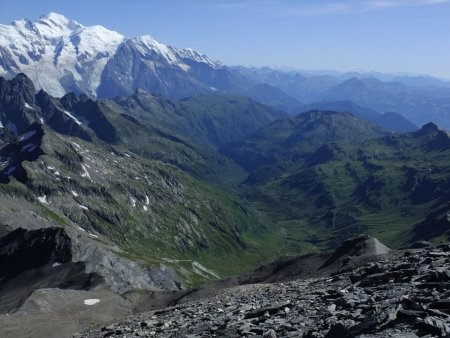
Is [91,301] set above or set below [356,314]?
below

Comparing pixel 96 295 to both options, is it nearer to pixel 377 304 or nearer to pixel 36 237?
pixel 36 237

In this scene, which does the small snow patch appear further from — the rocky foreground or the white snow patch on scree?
the rocky foreground

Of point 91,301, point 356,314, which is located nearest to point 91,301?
point 91,301

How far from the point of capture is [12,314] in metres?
105

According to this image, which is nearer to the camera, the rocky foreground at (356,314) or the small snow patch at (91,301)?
the rocky foreground at (356,314)

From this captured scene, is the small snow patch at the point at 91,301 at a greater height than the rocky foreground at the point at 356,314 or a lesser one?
lesser

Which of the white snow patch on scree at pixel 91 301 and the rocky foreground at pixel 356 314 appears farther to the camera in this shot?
the white snow patch on scree at pixel 91 301

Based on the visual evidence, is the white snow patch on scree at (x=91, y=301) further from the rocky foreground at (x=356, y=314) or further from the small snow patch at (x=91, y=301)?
the rocky foreground at (x=356, y=314)

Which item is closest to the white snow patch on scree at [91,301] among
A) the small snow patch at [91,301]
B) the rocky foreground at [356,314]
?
the small snow patch at [91,301]

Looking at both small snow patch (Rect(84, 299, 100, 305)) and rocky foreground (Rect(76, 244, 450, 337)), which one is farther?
small snow patch (Rect(84, 299, 100, 305))

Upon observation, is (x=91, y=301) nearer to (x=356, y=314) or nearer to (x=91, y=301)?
(x=91, y=301)

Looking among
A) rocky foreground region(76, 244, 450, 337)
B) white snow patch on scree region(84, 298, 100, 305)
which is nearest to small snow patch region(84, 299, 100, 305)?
white snow patch on scree region(84, 298, 100, 305)

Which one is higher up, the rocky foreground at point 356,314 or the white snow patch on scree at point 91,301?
the rocky foreground at point 356,314

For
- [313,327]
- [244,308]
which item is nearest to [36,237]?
[244,308]
